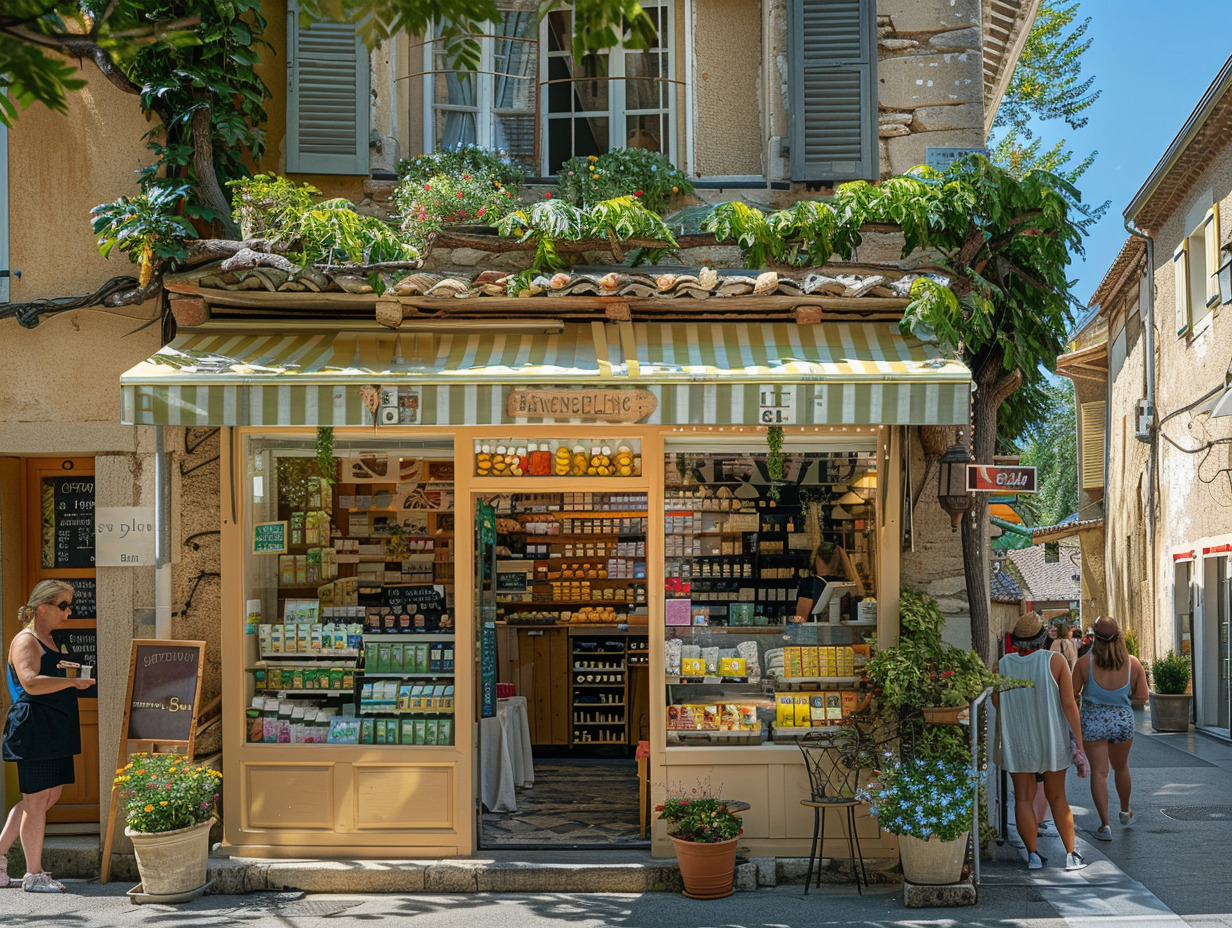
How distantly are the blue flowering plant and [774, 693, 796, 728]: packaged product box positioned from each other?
713 millimetres

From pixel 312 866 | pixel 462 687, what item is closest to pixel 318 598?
pixel 462 687

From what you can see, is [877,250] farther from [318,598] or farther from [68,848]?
[68,848]

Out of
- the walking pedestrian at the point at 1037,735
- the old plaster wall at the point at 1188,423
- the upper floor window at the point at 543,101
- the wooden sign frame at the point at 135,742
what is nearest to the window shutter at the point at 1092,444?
the old plaster wall at the point at 1188,423

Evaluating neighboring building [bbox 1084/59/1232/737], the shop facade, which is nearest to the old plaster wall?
neighboring building [bbox 1084/59/1232/737]

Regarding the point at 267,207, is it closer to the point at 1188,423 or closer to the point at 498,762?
the point at 498,762

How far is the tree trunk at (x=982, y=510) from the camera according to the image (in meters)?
8.15

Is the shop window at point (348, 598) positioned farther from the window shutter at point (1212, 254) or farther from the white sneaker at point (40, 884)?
the window shutter at point (1212, 254)

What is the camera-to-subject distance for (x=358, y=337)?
305 inches

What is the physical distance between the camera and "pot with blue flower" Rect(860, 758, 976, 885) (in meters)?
6.86

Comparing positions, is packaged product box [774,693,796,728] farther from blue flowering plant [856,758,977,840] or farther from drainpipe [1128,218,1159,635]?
drainpipe [1128,218,1159,635]

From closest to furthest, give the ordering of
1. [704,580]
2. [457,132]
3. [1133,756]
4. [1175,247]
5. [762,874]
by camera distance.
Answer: [762,874] < [704,580] < [457,132] < [1133,756] < [1175,247]

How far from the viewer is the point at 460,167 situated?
841cm

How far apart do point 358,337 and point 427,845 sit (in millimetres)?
3375

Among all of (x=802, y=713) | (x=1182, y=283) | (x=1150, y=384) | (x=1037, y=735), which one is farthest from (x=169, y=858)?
(x=1150, y=384)
